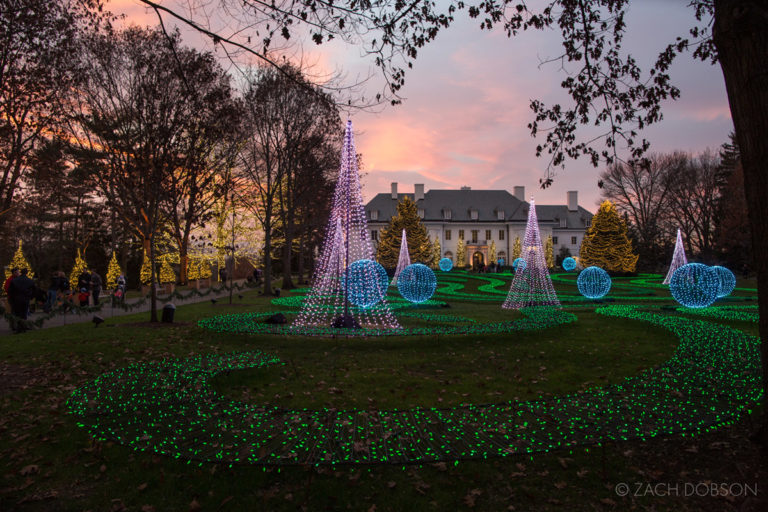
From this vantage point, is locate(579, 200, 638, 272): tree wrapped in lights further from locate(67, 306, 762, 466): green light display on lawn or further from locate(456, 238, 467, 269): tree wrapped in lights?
locate(67, 306, 762, 466): green light display on lawn

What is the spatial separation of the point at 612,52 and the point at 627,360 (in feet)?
18.3

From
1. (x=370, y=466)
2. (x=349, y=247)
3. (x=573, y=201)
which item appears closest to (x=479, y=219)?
(x=573, y=201)

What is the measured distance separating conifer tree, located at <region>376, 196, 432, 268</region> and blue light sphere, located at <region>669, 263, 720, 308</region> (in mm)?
39126

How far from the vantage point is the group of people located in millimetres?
13016

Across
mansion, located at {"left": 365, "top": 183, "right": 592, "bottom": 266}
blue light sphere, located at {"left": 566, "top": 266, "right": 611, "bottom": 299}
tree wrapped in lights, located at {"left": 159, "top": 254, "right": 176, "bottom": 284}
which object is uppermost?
mansion, located at {"left": 365, "top": 183, "right": 592, "bottom": 266}

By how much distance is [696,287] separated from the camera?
49.2ft

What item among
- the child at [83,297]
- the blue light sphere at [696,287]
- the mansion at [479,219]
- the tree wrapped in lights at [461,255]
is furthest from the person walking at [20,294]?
the tree wrapped in lights at [461,255]

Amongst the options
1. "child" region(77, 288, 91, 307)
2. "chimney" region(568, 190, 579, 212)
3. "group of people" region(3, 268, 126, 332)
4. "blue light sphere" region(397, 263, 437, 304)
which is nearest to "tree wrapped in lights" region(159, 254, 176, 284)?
"group of people" region(3, 268, 126, 332)

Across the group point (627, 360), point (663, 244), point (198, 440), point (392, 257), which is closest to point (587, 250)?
point (663, 244)

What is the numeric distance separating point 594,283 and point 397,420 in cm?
1794

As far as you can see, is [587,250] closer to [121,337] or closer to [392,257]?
[392,257]

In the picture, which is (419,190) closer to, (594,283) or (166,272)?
(166,272)

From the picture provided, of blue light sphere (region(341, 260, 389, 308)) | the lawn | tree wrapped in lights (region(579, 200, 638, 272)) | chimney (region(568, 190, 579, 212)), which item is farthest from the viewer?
chimney (region(568, 190, 579, 212))

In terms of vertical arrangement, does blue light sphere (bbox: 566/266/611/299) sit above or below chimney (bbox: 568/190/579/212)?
below
